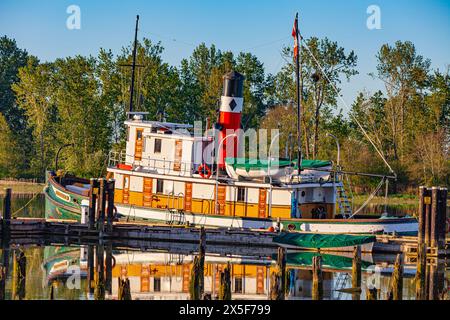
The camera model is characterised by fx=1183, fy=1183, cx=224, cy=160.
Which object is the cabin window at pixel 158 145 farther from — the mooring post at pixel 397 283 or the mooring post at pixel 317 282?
the mooring post at pixel 397 283

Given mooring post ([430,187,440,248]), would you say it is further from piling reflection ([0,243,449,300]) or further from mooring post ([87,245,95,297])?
mooring post ([87,245,95,297])

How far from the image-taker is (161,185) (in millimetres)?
55719

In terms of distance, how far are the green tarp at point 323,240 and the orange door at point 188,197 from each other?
6.11 meters

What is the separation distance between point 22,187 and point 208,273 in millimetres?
48329

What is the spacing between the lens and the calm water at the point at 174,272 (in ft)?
130

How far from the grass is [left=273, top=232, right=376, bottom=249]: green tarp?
134 feet

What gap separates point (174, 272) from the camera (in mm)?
44844

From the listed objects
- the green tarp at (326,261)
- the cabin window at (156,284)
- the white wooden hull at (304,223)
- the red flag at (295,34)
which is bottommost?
the cabin window at (156,284)

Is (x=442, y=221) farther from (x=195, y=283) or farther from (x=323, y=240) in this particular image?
(x=195, y=283)

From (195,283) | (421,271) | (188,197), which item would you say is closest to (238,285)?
(195,283)

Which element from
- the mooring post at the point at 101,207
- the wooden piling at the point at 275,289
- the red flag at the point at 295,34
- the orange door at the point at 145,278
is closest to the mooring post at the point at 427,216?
the red flag at the point at 295,34

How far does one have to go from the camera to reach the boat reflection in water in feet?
132
